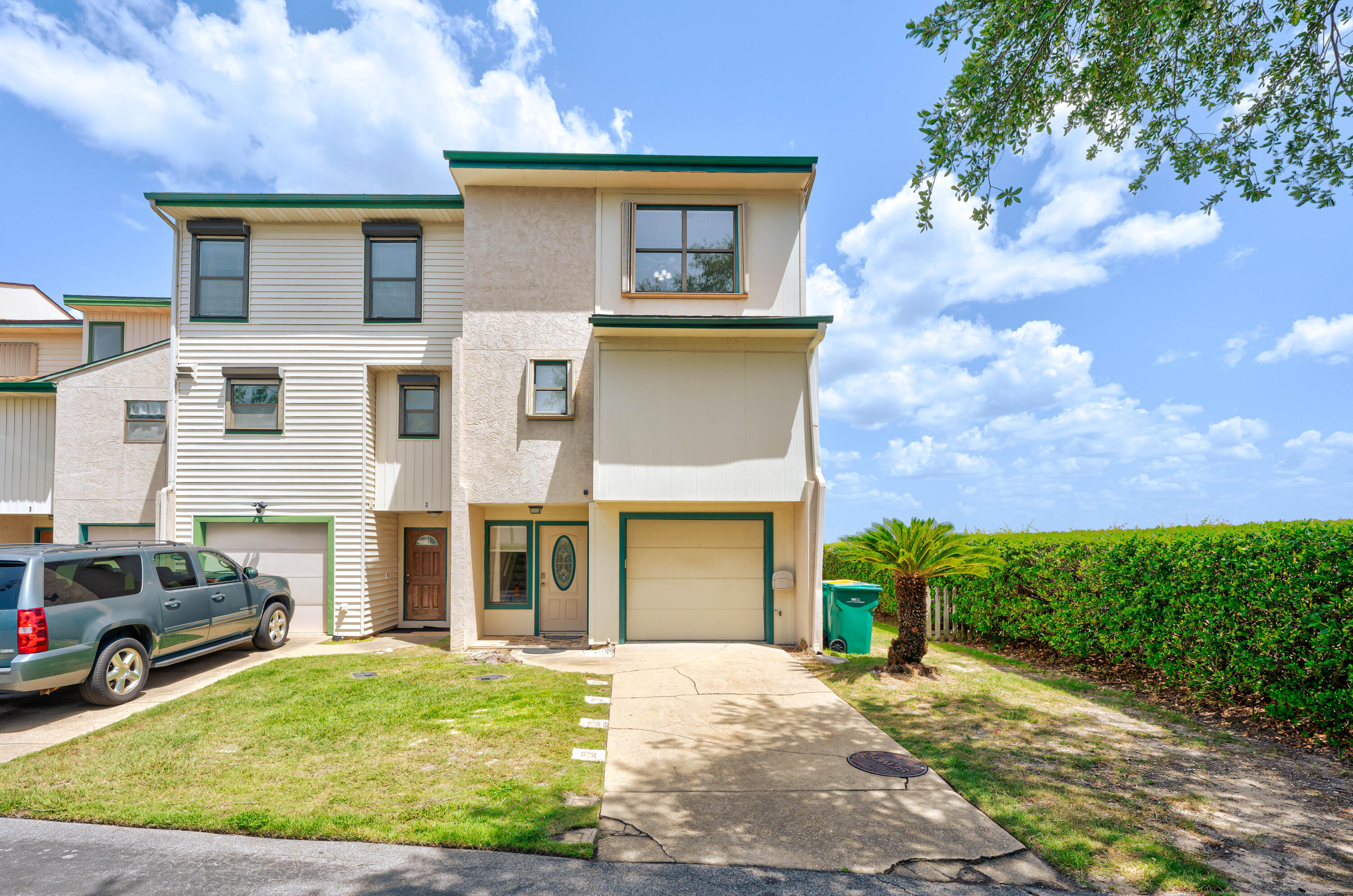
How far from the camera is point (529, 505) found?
11.6 meters

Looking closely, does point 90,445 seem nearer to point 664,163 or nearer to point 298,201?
point 298,201

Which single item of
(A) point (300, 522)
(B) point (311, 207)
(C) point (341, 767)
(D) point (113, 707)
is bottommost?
(D) point (113, 707)

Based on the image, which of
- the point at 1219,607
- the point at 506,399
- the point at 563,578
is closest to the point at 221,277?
the point at 506,399

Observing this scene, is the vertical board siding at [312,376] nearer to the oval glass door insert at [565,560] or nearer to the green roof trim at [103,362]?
the green roof trim at [103,362]

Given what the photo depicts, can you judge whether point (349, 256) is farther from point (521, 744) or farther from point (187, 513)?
point (521, 744)

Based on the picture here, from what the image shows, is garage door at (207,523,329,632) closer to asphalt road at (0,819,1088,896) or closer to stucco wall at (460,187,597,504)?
stucco wall at (460,187,597,504)

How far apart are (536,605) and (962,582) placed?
8.38 metres

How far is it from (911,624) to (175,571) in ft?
32.9

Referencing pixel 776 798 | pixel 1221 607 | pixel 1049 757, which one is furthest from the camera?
pixel 1221 607

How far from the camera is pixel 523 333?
11.1m

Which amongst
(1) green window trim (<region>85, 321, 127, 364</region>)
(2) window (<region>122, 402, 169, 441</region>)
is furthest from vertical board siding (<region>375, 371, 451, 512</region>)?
(1) green window trim (<region>85, 321, 127, 364</region>)

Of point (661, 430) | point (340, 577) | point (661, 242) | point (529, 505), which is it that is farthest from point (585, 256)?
point (340, 577)

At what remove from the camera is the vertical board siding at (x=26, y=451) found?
41.9 ft

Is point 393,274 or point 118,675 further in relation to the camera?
point 393,274
